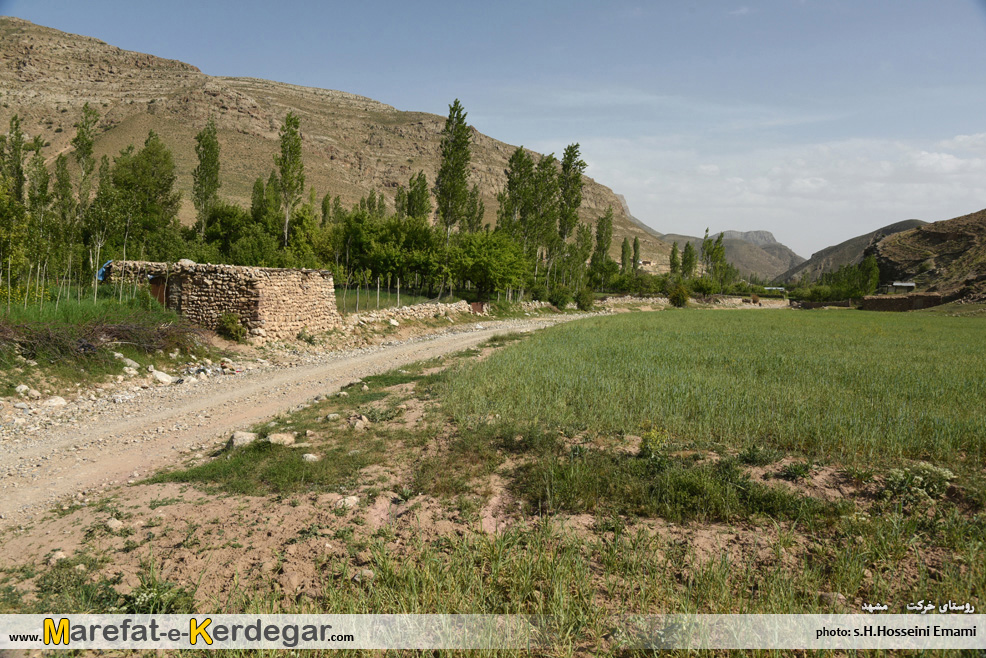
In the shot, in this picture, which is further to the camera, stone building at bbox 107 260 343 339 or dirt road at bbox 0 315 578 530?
stone building at bbox 107 260 343 339

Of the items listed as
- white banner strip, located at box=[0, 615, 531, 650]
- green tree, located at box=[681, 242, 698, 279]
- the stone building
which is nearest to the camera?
white banner strip, located at box=[0, 615, 531, 650]

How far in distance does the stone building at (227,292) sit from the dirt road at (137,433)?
408 centimetres

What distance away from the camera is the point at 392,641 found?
10.3 feet

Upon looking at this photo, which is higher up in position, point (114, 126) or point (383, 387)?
point (114, 126)

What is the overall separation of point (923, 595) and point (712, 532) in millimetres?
1481

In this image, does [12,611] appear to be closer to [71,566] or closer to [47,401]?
[71,566]

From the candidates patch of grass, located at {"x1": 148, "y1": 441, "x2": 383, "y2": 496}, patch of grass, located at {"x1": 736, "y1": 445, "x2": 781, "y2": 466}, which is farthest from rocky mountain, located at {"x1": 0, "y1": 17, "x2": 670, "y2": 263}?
patch of grass, located at {"x1": 736, "y1": 445, "x2": 781, "y2": 466}

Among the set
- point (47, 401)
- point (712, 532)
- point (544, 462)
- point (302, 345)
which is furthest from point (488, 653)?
point (302, 345)

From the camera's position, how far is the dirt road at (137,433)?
5871 mm

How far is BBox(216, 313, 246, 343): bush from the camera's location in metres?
16.3

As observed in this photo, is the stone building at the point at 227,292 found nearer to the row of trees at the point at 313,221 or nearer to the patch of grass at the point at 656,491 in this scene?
the row of trees at the point at 313,221

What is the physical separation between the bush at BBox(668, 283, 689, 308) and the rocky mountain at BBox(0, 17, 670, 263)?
233ft

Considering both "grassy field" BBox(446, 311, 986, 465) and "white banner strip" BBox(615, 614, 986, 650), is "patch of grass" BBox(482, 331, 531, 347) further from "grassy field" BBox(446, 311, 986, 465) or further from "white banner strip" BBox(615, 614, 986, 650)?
"white banner strip" BBox(615, 614, 986, 650)

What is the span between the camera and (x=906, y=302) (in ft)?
197
